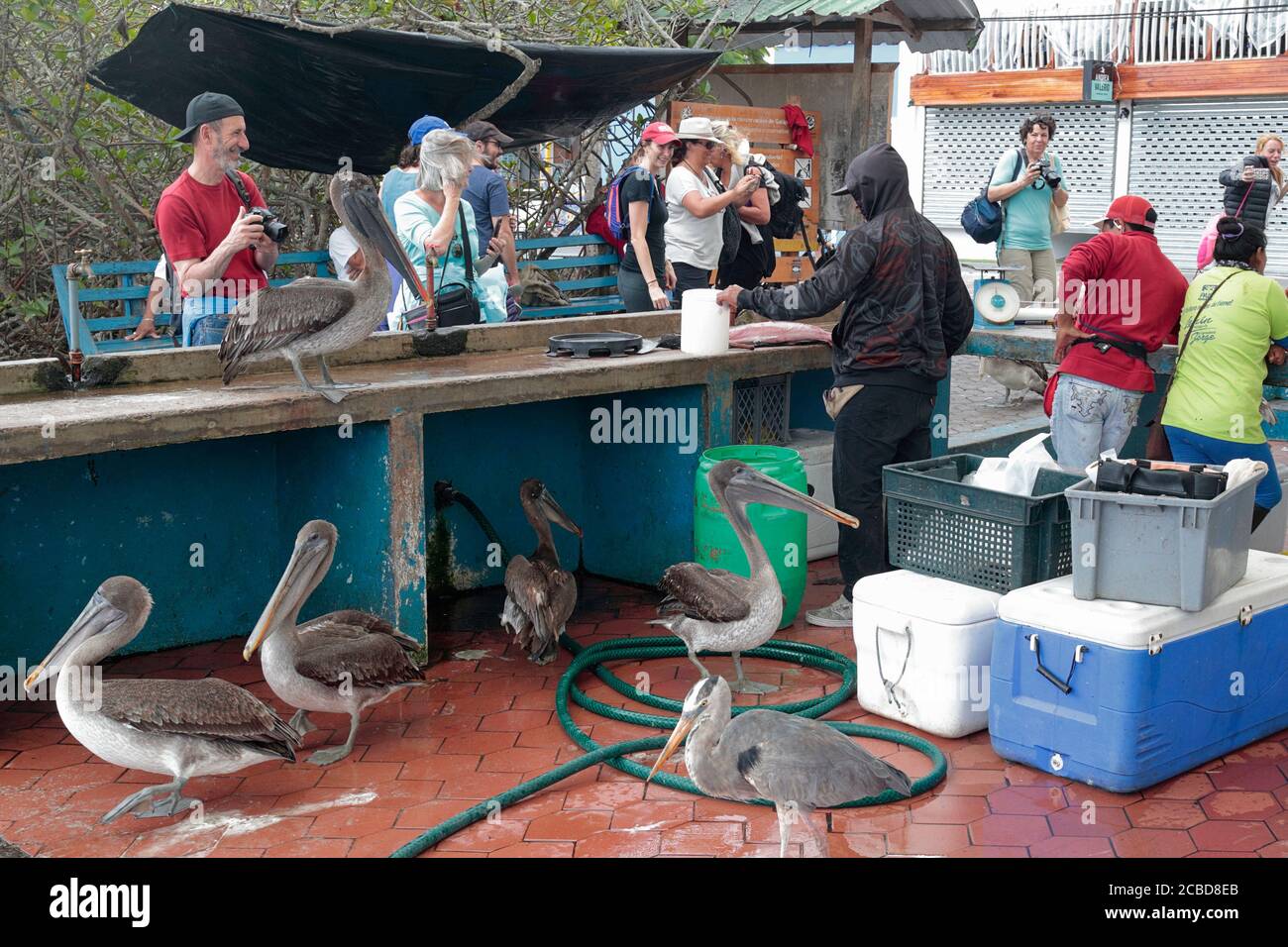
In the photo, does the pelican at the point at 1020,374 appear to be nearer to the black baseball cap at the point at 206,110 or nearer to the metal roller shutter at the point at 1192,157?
the metal roller shutter at the point at 1192,157

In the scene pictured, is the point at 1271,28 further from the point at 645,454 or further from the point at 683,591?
the point at 683,591

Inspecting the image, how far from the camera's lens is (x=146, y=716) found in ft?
15.7

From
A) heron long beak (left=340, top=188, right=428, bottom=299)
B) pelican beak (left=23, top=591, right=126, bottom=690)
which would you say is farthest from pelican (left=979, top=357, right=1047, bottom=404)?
pelican beak (left=23, top=591, right=126, bottom=690)

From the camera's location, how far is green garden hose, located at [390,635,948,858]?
486cm

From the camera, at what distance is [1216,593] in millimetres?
5113

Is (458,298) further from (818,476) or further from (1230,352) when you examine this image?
(1230,352)

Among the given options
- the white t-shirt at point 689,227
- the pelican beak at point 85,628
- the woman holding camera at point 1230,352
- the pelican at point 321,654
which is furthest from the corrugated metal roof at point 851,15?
the pelican beak at point 85,628

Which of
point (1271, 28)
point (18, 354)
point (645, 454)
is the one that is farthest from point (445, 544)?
point (1271, 28)

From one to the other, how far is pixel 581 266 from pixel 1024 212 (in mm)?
3784

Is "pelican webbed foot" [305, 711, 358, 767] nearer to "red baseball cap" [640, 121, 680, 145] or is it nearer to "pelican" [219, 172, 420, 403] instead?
"pelican" [219, 172, 420, 403]

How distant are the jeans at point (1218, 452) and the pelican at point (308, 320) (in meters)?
3.80

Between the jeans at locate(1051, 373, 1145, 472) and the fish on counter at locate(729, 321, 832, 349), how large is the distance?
50.6 inches

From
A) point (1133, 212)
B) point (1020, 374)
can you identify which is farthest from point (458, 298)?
point (1020, 374)

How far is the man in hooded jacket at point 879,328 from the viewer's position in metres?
6.73
